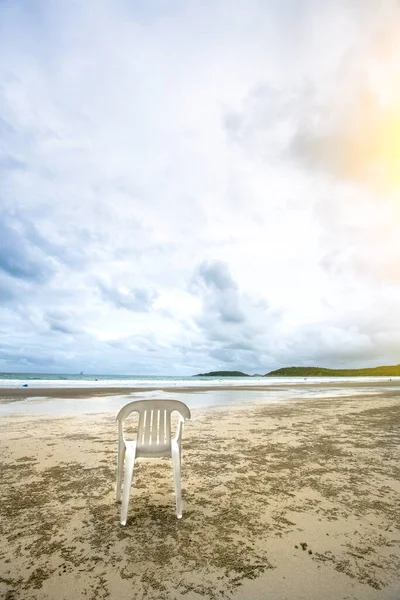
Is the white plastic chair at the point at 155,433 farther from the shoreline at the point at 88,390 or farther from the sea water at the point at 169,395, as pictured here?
the shoreline at the point at 88,390

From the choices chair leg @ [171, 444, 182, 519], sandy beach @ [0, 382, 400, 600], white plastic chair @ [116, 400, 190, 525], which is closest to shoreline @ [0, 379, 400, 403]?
sandy beach @ [0, 382, 400, 600]

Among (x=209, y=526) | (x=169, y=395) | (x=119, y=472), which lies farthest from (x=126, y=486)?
(x=169, y=395)

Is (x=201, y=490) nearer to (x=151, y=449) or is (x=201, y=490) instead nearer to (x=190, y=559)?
(x=151, y=449)

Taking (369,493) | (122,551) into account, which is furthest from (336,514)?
(122,551)

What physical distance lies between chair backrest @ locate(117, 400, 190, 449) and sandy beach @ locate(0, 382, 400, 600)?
0.89 m

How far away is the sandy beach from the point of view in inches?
114

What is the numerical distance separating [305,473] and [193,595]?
3732 millimetres

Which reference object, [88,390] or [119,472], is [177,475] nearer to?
[119,472]

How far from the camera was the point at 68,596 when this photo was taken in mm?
2746

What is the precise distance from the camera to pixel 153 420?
430cm

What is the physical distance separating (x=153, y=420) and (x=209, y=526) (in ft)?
4.40

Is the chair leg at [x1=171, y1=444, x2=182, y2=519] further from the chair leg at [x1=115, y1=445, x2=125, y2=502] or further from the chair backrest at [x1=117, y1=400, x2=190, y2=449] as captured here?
the chair leg at [x1=115, y1=445, x2=125, y2=502]

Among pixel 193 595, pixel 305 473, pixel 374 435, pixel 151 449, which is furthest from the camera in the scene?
pixel 374 435

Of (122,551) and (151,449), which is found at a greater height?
(151,449)
